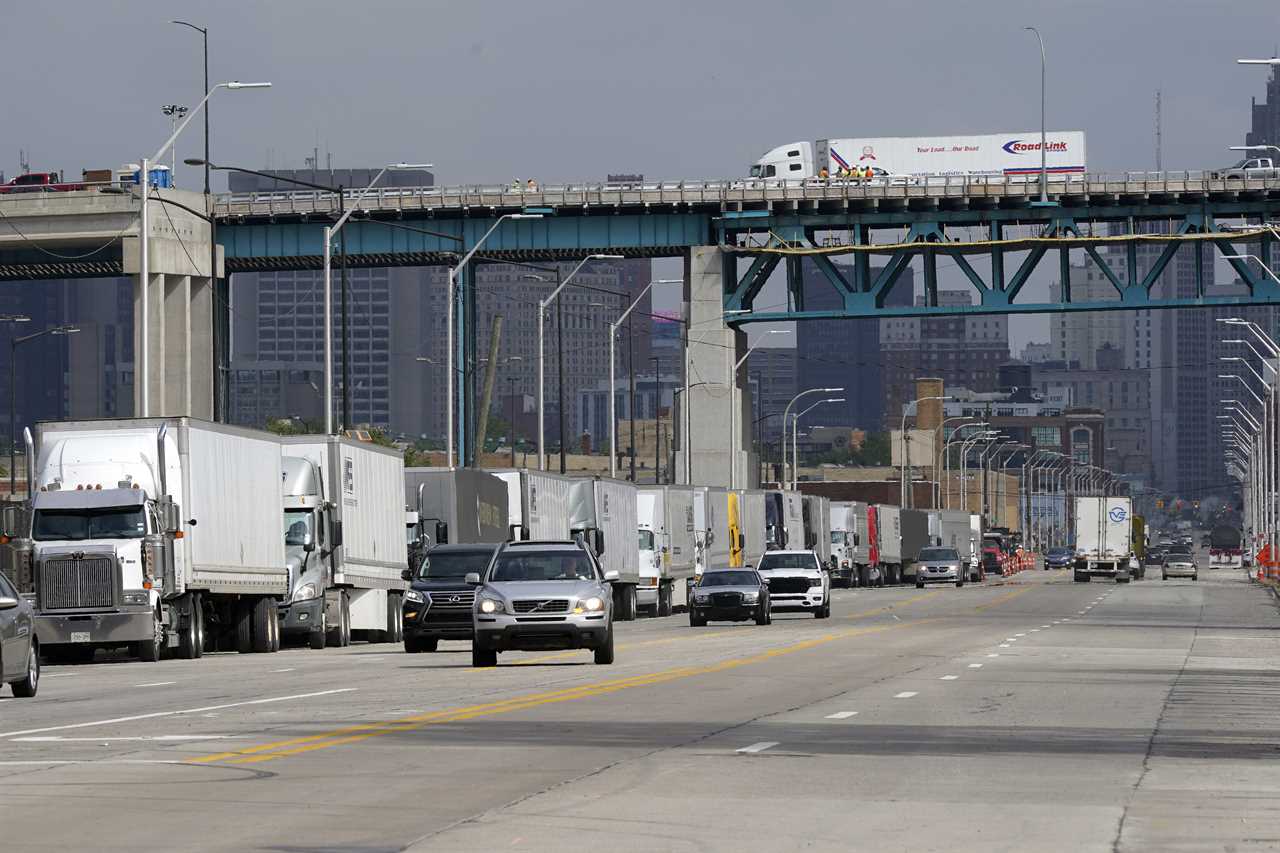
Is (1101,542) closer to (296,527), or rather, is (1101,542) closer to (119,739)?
(296,527)

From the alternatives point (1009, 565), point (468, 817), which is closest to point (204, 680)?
point (468, 817)

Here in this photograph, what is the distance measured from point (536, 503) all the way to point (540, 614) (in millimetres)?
23517

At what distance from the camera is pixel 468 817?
13.1 metres

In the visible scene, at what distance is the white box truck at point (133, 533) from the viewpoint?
3653 cm

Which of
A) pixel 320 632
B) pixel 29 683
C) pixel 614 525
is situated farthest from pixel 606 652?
pixel 614 525

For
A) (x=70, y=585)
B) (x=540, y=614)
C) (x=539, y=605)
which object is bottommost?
(x=540, y=614)

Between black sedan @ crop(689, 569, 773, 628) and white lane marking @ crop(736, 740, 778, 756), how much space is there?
115 feet

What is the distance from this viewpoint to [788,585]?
5991 centimetres

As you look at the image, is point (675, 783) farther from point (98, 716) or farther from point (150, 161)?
point (150, 161)

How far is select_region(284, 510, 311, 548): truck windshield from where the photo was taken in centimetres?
4278

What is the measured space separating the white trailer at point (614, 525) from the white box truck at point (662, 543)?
4.76 ft

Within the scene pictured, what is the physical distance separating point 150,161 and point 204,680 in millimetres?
19020

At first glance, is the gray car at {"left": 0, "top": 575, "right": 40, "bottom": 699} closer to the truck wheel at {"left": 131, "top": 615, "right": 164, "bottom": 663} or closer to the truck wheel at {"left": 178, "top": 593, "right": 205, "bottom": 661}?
the truck wheel at {"left": 131, "top": 615, "right": 164, "bottom": 663}

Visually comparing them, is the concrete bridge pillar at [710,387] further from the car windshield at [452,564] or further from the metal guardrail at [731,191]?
the car windshield at [452,564]
